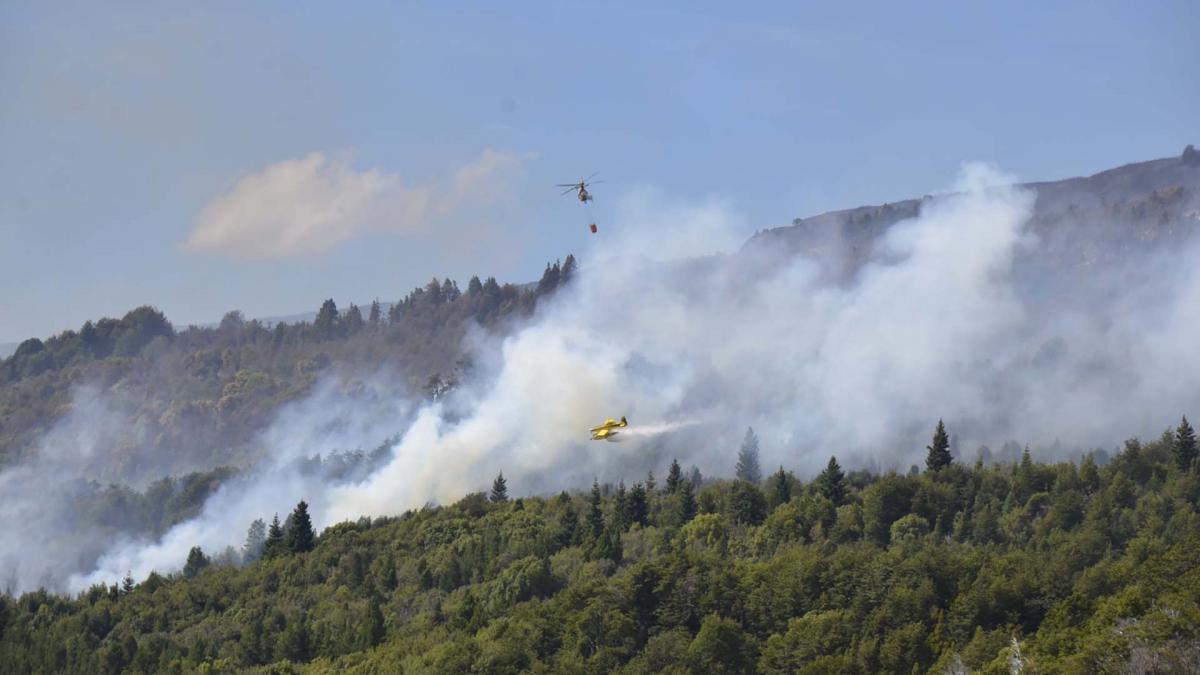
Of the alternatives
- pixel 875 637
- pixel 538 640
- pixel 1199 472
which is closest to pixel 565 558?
pixel 538 640

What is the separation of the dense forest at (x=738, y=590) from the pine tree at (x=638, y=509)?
252mm

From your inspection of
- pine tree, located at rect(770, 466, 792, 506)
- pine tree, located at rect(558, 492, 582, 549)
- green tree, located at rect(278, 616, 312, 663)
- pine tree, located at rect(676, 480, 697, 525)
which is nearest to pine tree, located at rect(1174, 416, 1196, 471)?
pine tree, located at rect(770, 466, 792, 506)

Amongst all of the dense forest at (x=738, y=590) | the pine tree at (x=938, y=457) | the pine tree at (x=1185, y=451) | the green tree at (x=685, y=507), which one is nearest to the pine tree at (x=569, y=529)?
the dense forest at (x=738, y=590)

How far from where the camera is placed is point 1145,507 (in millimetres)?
158250

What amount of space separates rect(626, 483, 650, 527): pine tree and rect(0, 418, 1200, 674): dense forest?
25 centimetres

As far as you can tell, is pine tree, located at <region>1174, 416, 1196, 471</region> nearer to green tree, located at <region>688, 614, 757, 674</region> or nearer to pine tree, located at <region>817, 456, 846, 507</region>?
pine tree, located at <region>817, 456, 846, 507</region>

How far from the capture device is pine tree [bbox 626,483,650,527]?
18462 cm

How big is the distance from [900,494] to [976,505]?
749cm

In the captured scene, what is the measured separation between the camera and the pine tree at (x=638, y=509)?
185 metres

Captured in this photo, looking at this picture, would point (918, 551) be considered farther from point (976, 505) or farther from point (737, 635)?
point (737, 635)

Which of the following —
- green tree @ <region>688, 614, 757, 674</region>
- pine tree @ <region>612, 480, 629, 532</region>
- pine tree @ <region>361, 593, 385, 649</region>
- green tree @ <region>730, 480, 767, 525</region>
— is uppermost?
pine tree @ <region>612, 480, 629, 532</region>

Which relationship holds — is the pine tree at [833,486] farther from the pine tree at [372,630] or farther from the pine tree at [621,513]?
the pine tree at [372,630]

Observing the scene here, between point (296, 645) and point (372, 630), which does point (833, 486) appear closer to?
point (372, 630)

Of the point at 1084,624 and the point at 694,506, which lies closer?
the point at 1084,624
